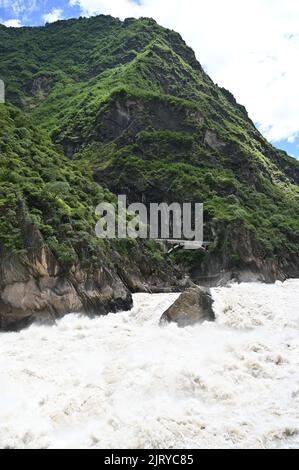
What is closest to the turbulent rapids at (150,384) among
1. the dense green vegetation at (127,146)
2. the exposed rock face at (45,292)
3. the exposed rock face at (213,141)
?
the exposed rock face at (45,292)

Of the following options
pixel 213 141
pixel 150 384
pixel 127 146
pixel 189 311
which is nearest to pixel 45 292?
pixel 189 311

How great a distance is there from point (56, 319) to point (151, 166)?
4771 cm

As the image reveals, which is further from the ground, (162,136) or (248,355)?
(162,136)

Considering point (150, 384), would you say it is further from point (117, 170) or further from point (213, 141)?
point (213, 141)

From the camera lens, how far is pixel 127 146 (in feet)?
271

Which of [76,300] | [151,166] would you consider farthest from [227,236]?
[76,300]

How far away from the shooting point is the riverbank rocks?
3459cm

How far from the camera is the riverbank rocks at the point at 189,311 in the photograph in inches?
1362

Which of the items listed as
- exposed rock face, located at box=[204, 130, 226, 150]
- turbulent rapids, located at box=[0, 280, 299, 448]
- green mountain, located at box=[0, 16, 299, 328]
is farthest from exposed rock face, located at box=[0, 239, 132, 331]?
exposed rock face, located at box=[204, 130, 226, 150]

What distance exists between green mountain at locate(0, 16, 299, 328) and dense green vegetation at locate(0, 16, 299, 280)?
23 cm

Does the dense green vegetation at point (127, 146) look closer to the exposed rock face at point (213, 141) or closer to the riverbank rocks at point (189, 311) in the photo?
the exposed rock face at point (213, 141)

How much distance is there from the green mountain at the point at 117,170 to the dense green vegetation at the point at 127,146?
23cm
